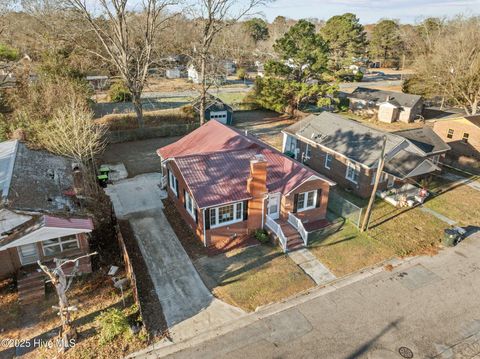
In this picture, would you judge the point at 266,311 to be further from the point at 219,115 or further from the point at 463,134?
the point at 219,115

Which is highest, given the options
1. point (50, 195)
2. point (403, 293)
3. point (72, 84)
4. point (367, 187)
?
point (72, 84)

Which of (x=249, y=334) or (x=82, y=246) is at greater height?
(x=82, y=246)

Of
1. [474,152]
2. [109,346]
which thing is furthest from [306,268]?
[474,152]

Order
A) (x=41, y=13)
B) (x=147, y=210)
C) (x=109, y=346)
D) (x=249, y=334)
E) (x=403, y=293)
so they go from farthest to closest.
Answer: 1. (x=41, y=13)
2. (x=147, y=210)
3. (x=403, y=293)
4. (x=249, y=334)
5. (x=109, y=346)

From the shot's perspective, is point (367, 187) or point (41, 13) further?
point (41, 13)

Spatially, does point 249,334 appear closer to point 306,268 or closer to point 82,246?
point 306,268

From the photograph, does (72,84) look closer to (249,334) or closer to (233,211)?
(233,211)

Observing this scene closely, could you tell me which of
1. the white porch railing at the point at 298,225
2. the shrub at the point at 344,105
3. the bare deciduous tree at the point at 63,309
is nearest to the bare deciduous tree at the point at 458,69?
the shrub at the point at 344,105

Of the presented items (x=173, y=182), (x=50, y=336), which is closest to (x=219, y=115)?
(x=173, y=182)

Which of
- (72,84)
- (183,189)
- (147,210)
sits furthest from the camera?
(72,84)
